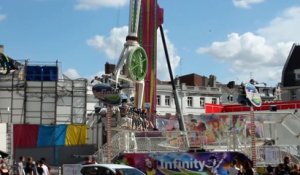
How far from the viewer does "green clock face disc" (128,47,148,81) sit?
47281 mm

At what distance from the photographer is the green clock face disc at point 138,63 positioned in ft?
155

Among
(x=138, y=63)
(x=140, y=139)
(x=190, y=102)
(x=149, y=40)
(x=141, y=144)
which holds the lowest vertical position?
(x=141, y=144)

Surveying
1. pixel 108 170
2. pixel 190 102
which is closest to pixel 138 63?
pixel 108 170

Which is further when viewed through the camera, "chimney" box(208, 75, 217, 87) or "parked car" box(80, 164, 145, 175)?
"chimney" box(208, 75, 217, 87)

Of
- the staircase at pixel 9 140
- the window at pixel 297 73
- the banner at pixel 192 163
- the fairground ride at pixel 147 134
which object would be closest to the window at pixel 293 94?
the window at pixel 297 73

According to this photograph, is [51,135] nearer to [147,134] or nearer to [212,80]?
[147,134]

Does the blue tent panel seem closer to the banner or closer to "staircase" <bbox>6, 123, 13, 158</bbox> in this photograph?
"staircase" <bbox>6, 123, 13, 158</bbox>

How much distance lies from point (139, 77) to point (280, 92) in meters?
48.0

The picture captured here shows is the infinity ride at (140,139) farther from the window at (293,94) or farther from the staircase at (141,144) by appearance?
the window at (293,94)

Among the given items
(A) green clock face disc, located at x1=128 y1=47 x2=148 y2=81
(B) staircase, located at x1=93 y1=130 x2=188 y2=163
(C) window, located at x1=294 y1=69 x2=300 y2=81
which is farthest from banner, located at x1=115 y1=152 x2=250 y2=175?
(C) window, located at x1=294 y1=69 x2=300 y2=81

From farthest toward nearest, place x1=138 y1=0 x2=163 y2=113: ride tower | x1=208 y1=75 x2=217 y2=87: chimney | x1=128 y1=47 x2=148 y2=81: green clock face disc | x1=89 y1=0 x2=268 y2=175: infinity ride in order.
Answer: x1=208 y1=75 x2=217 y2=87: chimney → x1=138 y1=0 x2=163 y2=113: ride tower → x1=128 y1=47 x2=148 y2=81: green clock face disc → x1=89 y1=0 x2=268 y2=175: infinity ride

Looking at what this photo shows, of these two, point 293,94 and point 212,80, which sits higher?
point 212,80

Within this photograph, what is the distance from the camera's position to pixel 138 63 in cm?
4838

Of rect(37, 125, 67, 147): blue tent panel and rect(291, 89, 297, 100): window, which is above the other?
rect(291, 89, 297, 100): window
